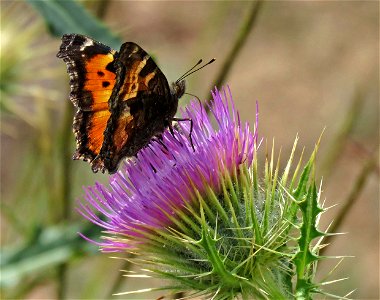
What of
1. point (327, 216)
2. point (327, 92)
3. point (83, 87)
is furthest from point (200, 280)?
point (327, 92)

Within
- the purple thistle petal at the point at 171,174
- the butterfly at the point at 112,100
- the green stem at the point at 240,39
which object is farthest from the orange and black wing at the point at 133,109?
the green stem at the point at 240,39

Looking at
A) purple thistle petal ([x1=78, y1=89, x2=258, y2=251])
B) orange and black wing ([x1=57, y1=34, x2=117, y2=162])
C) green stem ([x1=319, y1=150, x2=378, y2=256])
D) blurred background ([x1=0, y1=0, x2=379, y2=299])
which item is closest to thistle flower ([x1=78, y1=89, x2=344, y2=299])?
purple thistle petal ([x1=78, y1=89, x2=258, y2=251])

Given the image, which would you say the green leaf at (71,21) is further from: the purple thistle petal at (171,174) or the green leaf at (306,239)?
the green leaf at (306,239)

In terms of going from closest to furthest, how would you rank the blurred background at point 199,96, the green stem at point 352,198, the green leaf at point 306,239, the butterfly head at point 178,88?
1. the green leaf at point 306,239
2. the butterfly head at point 178,88
3. the green stem at point 352,198
4. the blurred background at point 199,96

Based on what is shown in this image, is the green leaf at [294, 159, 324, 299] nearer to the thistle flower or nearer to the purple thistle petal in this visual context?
the thistle flower

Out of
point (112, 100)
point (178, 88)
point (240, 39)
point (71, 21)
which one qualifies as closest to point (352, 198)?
point (240, 39)

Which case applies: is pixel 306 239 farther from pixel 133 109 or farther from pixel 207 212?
pixel 133 109
